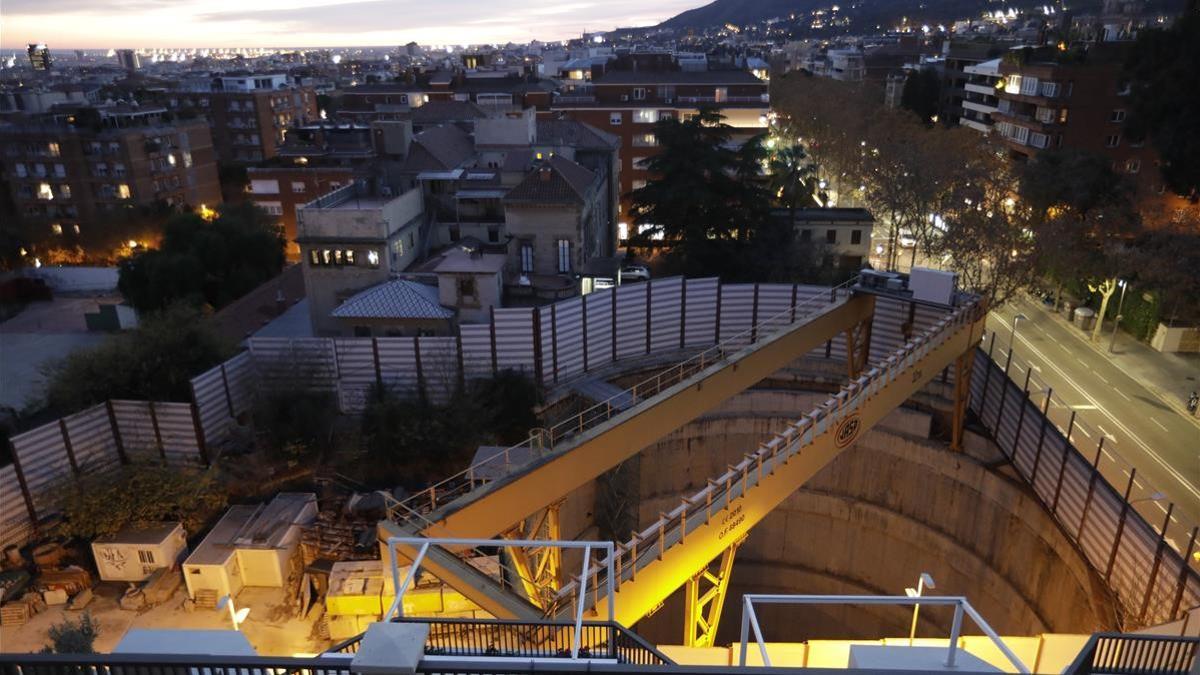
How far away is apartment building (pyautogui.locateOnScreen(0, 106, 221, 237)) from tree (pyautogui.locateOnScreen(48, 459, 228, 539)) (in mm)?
41888

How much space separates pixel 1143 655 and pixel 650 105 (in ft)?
177

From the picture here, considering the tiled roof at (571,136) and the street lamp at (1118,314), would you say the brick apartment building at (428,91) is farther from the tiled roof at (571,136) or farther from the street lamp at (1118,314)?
the street lamp at (1118,314)

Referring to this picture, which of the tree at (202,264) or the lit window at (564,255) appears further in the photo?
the tree at (202,264)

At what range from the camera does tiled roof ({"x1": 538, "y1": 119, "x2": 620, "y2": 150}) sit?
42125mm

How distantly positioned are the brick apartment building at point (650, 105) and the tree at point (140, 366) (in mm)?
37341

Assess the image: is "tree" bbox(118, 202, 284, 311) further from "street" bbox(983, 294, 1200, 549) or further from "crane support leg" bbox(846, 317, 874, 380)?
"street" bbox(983, 294, 1200, 549)

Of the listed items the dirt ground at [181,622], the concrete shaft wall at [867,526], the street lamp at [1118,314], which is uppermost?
the street lamp at [1118,314]

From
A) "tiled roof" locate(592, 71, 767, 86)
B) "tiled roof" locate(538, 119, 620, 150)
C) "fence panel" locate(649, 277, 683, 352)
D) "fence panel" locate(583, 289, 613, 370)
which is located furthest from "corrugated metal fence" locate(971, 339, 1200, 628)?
"tiled roof" locate(592, 71, 767, 86)

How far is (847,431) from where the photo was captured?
49.3 feet

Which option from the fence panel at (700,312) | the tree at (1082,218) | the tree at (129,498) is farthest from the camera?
the tree at (1082,218)

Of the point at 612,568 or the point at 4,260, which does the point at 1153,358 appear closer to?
the point at 612,568

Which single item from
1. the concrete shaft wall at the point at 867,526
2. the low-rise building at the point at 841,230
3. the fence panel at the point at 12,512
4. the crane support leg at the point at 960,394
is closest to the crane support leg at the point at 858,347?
the concrete shaft wall at the point at 867,526

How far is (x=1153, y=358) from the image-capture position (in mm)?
29812

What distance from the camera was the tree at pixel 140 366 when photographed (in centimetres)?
1916
